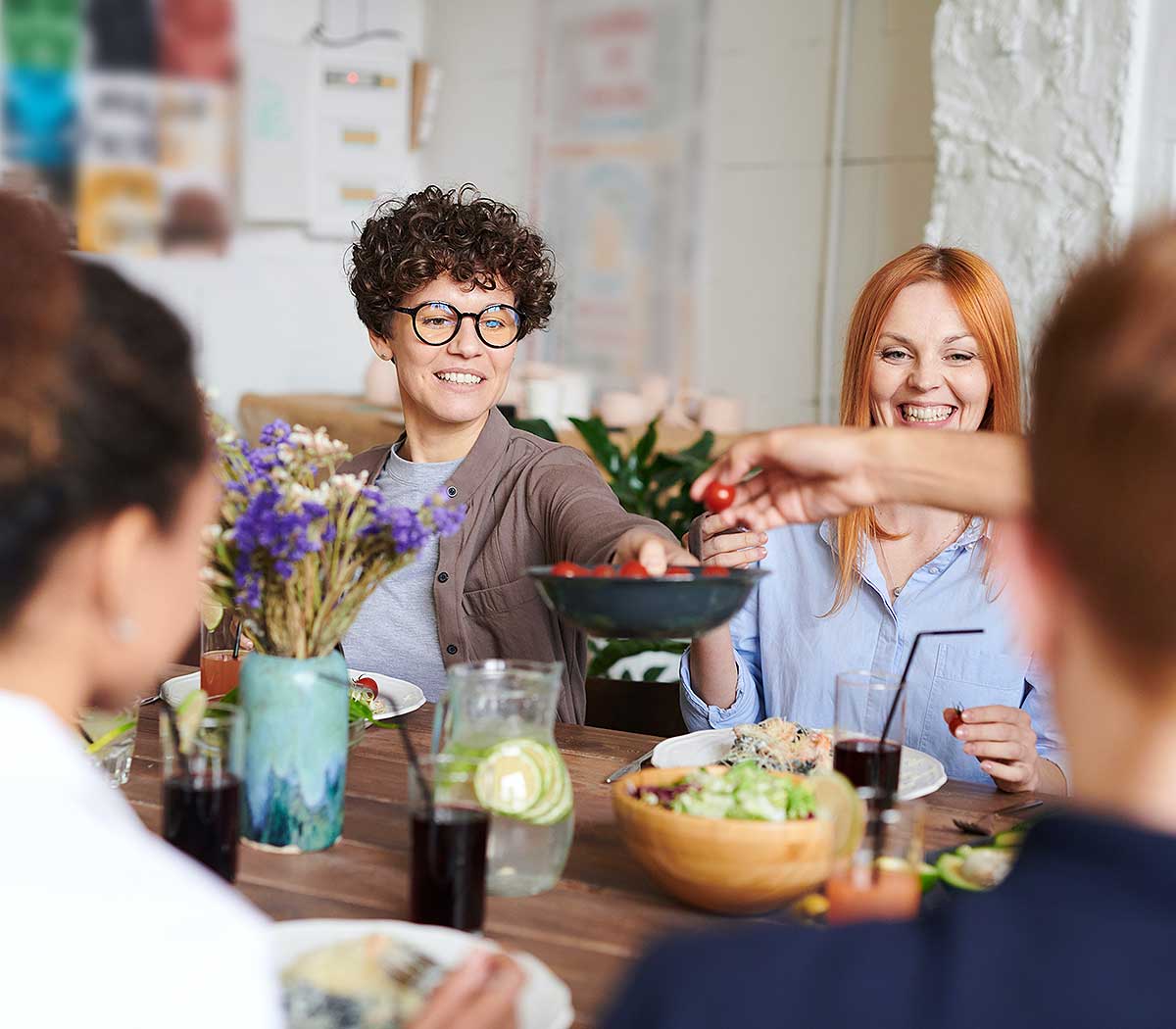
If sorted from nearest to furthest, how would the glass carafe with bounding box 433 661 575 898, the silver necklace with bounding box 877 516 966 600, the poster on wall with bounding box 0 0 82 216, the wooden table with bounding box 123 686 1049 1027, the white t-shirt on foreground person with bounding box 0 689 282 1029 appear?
the white t-shirt on foreground person with bounding box 0 689 282 1029, the wooden table with bounding box 123 686 1049 1027, the glass carafe with bounding box 433 661 575 898, the silver necklace with bounding box 877 516 966 600, the poster on wall with bounding box 0 0 82 216

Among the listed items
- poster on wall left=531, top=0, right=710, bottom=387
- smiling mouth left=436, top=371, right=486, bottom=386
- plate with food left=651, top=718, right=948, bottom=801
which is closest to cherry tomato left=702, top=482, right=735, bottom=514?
plate with food left=651, top=718, right=948, bottom=801

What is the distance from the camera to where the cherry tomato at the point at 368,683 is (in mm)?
1972

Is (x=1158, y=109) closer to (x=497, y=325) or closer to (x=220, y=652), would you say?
(x=497, y=325)

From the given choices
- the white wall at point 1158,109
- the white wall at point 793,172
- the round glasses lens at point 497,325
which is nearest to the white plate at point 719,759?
the round glasses lens at point 497,325

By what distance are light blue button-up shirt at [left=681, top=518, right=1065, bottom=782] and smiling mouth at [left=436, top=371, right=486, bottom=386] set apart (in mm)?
567

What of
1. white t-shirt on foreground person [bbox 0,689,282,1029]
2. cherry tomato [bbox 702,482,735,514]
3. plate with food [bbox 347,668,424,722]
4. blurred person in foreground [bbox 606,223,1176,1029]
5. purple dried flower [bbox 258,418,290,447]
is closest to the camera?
blurred person in foreground [bbox 606,223,1176,1029]

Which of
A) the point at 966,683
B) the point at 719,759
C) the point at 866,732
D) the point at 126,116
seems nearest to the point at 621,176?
the point at 126,116

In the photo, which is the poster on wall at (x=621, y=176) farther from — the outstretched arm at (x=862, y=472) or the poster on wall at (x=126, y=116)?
the outstretched arm at (x=862, y=472)

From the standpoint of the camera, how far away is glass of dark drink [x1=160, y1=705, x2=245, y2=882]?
126 centimetres

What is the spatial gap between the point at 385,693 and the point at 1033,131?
2293mm

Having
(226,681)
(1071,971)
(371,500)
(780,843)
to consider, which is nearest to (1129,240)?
(1071,971)

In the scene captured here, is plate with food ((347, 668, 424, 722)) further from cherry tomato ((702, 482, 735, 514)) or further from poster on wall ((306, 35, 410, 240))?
poster on wall ((306, 35, 410, 240))

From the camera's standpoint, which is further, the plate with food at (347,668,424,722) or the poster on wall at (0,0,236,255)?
the poster on wall at (0,0,236,255)

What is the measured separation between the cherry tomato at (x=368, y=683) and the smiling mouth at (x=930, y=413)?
92 centimetres
